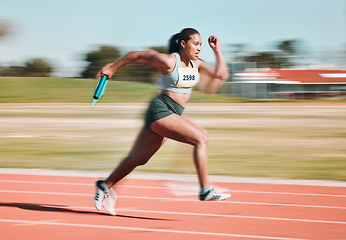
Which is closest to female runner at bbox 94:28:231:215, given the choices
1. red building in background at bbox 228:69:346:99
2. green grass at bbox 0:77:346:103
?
green grass at bbox 0:77:346:103

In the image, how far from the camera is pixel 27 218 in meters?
5.52

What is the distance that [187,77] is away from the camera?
527 centimetres

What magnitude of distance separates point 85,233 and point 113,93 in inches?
2036

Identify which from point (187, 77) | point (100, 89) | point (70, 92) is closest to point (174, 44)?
point (187, 77)

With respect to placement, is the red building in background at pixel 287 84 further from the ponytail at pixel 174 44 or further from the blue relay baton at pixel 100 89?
the blue relay baton at pixel 100 89

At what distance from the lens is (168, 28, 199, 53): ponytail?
5395 mm

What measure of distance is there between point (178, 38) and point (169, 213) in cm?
174

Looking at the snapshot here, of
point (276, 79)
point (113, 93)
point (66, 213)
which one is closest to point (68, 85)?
point (113, 93)

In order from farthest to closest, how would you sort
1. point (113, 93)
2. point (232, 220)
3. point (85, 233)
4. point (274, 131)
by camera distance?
point (113, 93) < point (274, 131) < point (232, 220) < point (85, 233)

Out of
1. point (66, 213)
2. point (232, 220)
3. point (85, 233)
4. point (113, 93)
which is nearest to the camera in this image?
point (85, 233)

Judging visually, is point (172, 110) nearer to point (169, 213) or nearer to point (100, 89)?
point (100, 89)

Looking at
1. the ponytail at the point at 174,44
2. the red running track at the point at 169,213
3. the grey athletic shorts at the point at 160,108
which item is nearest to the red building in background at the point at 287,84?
the red running track at the point at 169,213

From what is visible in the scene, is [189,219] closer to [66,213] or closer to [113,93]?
[66,213]

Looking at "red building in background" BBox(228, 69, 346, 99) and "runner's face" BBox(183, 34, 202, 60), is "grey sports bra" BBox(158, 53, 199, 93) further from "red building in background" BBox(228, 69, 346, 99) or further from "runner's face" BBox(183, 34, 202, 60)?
"red building in background" BBox(228, 69, 346, 99)
